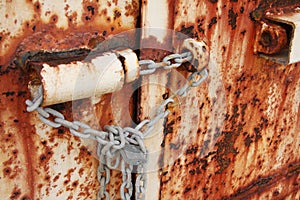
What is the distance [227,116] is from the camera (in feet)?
4.01

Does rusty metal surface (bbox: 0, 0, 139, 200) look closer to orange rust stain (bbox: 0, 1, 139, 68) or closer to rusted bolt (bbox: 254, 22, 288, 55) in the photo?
orange rust stain (bbox: 0, 1, 139, 68)

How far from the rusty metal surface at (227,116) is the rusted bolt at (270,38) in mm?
26

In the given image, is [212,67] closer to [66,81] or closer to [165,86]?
[165,86]

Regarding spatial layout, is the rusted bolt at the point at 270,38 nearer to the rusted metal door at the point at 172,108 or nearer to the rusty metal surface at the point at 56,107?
the rusted metal door at the point at 172,108

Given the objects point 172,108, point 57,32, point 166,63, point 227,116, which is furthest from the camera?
point 227,116

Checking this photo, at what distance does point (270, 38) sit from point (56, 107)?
0.68m

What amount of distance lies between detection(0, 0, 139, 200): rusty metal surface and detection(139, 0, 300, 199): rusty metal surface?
0.45 ft

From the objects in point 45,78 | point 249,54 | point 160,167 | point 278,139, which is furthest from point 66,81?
point 278,139

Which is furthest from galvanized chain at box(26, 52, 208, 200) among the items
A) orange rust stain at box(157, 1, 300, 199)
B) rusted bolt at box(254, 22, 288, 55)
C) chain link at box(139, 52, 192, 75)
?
rusted bolt at box(254, 22, 288, 55)

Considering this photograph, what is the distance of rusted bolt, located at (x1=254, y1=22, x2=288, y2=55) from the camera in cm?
113

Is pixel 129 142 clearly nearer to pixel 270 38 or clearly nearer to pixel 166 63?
pixel 166 63

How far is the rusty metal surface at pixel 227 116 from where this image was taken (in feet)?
3.38

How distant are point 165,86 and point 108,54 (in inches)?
9.7

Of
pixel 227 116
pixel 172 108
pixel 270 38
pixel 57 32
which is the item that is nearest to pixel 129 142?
pixel 172 108
